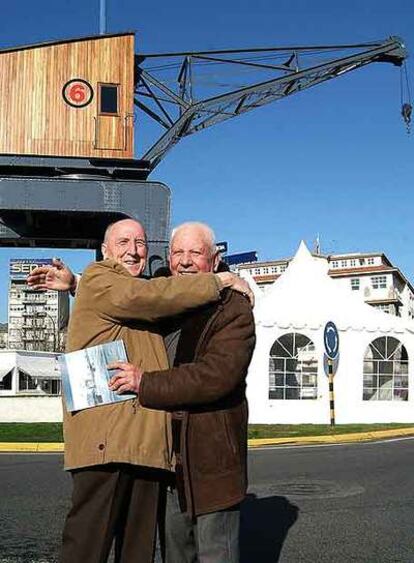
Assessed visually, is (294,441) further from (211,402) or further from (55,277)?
(211,402)

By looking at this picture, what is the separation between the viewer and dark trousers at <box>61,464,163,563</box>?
115 inches

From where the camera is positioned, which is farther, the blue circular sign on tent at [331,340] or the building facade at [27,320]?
the building facade at [27,320]

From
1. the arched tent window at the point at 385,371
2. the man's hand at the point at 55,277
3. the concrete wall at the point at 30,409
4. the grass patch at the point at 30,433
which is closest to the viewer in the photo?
the man's hand at the point at 55,277

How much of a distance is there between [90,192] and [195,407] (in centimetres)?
834

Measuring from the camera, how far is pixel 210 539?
287cm

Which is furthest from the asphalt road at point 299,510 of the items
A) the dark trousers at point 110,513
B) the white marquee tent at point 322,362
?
the white marquee tent at point 322,362

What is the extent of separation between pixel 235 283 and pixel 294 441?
11509 mm

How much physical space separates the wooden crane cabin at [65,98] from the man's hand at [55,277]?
9638 mm

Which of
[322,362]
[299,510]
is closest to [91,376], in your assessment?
[299,510]

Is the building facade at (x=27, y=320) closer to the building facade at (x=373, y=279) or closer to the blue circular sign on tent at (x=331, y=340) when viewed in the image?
the building facade at (x=373, y=279)

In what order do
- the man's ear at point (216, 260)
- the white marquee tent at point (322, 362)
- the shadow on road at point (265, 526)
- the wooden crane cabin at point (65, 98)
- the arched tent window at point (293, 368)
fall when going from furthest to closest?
the arched tent window at point (293, 368)
the white marquee tent at point (322, 362)
the wooden crane cabin at point (65, 98)
the shadow on road at point (265, 526)
the man's ear at point (216, 260)

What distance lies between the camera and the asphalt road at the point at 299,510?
4828mm

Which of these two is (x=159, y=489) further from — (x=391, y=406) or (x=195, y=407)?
(x=391, y=406)

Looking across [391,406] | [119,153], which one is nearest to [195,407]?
[119,153]
